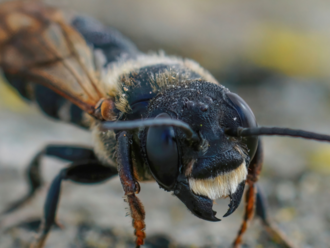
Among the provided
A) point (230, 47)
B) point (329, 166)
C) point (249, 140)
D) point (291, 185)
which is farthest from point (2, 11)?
point (230, 47)

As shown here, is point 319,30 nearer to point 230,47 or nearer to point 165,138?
point 230,47

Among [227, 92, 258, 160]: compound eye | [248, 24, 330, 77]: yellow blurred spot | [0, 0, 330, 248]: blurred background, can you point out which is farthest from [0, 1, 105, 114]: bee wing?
[248, 24, 330, 77]: yellow blurred spot

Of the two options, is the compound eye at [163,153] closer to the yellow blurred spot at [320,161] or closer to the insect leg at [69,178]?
the insect leg at [69,178]

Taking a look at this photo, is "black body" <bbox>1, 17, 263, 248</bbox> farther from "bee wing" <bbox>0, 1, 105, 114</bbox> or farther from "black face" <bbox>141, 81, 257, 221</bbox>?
"bee wing" <bbox>0, 1, 105, 114</bbox>

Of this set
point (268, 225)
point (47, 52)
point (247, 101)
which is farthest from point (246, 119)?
point (247, 101)

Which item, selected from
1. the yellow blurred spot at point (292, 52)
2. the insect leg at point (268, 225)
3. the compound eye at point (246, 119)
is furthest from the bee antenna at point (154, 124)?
the yellow blurred spot at point (292, 52)

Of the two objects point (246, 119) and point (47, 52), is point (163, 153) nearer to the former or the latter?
point (246, 119)

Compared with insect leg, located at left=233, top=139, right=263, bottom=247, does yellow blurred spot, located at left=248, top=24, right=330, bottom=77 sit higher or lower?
higher
